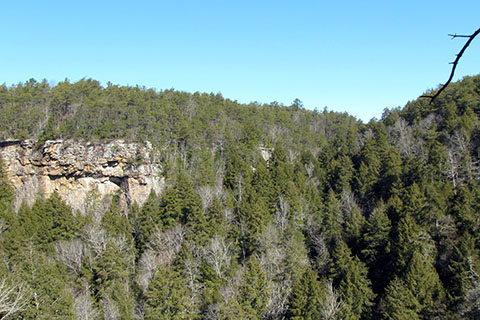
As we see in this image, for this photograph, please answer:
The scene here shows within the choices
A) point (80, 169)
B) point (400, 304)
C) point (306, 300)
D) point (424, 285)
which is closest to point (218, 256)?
point (306, 300)

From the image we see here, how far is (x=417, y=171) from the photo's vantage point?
40.1 metres

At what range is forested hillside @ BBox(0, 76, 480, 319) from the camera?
25.3m

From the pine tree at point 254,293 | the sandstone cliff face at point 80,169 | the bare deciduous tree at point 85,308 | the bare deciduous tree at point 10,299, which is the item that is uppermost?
the sandstone cliff face at point 80,169

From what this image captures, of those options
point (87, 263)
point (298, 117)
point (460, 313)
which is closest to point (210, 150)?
point (87, 263)

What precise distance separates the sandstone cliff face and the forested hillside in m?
1.80

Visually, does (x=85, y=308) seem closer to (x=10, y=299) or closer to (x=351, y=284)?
(x=10, y=299)

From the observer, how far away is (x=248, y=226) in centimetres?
3691

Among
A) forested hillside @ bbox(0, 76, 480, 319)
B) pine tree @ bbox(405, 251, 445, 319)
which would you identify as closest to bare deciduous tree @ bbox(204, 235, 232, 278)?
forested hillside @ bbox(0, 76, 480, 319)

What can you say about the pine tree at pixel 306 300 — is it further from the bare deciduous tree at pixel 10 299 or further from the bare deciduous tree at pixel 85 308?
the bare deciduous tree at pixel 10 299

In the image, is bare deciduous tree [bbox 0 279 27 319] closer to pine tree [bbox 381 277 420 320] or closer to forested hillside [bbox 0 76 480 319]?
forested hillside [bbox 0 76 480 319]

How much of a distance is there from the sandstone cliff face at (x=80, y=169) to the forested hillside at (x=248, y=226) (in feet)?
5.89

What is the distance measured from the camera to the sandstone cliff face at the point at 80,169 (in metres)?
50.2

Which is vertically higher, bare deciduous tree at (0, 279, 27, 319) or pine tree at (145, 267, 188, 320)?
bare deciduous tree at (0, 279, 27, 319)

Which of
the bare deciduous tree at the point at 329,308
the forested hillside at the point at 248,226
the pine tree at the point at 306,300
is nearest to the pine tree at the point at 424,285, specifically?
the forested hillside at the point at 248,226
